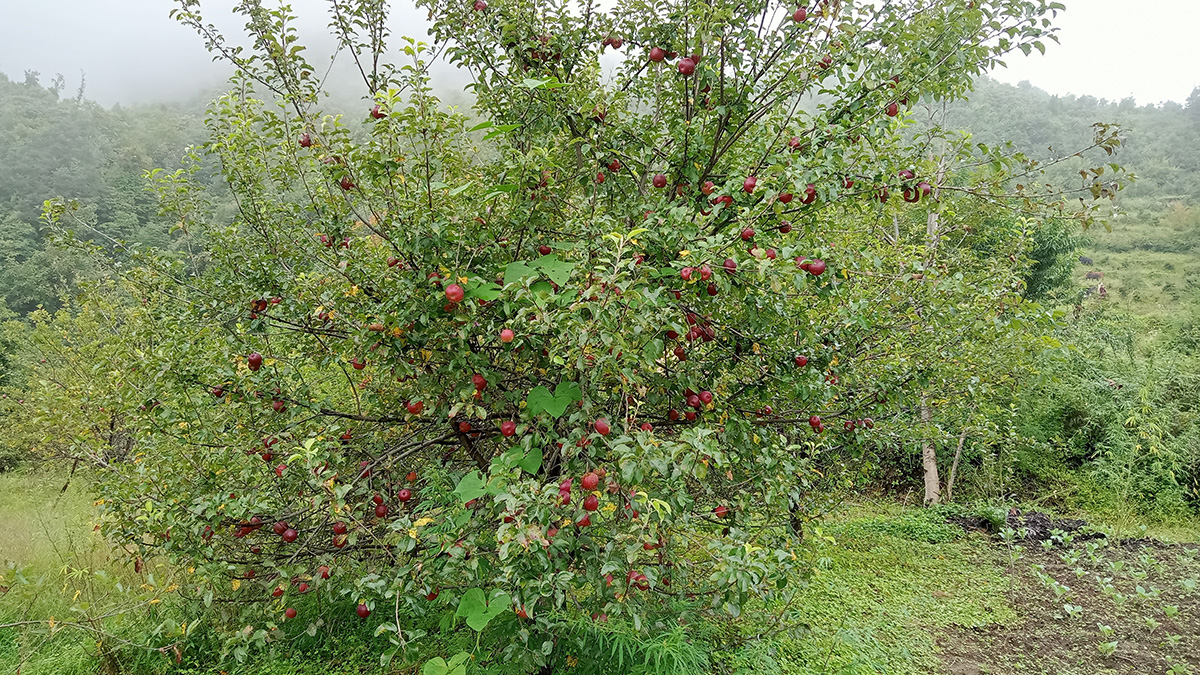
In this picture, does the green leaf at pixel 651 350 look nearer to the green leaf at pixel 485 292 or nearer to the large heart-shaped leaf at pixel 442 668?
the green leaf at pixel 485 292

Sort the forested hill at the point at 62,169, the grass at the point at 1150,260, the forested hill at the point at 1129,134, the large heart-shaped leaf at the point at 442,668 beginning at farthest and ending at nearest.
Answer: the forested hill at the point at 1129,134, the forested hill at the point at 62,169, the grass at the point at 1150,260, the large heart-shaped leaf at the point at 442,668

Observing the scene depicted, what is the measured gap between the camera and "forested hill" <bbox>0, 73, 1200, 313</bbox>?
28.2 meters

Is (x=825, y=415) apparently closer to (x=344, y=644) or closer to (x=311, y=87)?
(x=311, y=87)

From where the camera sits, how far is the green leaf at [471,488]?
2.03 m

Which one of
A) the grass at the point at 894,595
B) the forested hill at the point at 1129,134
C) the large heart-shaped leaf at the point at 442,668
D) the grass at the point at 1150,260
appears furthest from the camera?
the forested hill at the point at 1129,134

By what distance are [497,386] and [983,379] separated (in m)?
3.65

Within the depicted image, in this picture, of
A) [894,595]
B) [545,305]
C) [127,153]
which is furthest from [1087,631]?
[127,153]

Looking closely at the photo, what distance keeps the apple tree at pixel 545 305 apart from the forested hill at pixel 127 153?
2445 cm

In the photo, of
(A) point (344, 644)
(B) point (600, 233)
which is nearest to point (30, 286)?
(A) point (344, 644)

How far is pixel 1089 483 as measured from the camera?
370 inches

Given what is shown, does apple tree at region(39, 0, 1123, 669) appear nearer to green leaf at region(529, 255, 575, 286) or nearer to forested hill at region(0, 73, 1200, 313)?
green leaf at region(529, 255, 575, 286)

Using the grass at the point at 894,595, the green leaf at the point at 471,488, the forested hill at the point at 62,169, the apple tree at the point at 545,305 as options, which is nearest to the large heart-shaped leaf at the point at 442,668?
the apple tree at the point at 545,305

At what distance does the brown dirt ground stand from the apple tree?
A: 2.19 meters

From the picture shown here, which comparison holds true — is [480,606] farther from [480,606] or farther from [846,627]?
[846,627]
